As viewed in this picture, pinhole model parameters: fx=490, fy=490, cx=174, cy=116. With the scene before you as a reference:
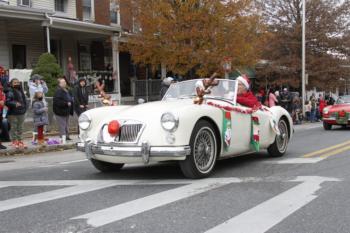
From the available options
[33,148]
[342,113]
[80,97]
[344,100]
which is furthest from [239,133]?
[344,100]

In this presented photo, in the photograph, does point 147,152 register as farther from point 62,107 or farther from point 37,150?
point 62,107

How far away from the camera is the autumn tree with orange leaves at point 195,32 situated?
62.2 feet

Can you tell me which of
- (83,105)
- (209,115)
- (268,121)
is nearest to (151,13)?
(83,105)

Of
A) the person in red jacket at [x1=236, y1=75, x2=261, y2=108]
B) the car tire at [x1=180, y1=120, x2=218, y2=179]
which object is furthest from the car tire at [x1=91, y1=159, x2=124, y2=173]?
the person in red jacket at [x1=236, y1=75, x2=261, y2=108]

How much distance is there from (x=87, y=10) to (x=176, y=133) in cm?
2015

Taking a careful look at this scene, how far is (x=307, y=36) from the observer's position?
106 ft

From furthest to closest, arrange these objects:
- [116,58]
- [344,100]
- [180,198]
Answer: [116,58], [344,100], [180,198]

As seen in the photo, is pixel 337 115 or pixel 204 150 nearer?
pixel 204 150

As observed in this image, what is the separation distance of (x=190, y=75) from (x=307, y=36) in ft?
45.5

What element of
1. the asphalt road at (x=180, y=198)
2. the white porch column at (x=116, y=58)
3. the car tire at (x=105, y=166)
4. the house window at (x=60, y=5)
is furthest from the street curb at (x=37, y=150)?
the house window at (x=60, y=5)

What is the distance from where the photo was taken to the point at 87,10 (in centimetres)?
2539

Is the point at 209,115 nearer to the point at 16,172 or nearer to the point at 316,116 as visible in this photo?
the point at 16,172

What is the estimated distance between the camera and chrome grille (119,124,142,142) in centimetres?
677

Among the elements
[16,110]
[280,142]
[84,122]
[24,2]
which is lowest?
[280,142]
